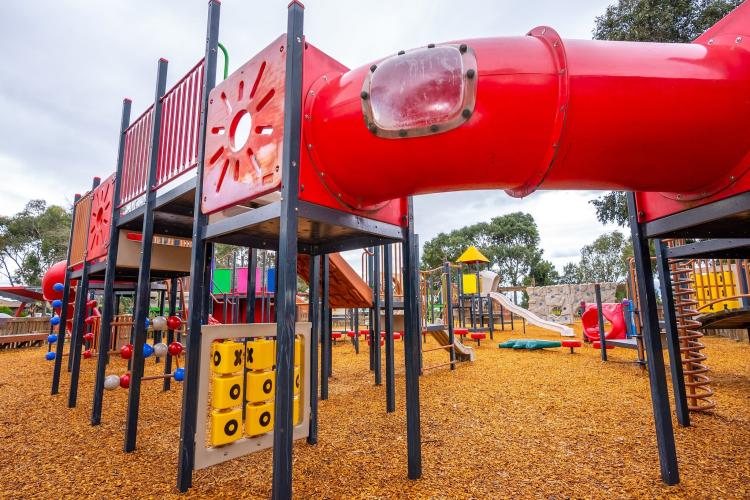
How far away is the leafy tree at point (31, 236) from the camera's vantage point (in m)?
30.9

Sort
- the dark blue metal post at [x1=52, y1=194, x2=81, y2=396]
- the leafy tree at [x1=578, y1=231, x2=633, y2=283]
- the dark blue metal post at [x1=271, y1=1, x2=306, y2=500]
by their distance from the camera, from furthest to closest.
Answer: the leafy tree at [x1=578, y1=231, x2=633, y2=283]
the dark blue metal post at [x1=52, y1=194, x2=81, y2=396]
the dark blue metal post at [x1=271, y1=1, x2=306, y2=500]

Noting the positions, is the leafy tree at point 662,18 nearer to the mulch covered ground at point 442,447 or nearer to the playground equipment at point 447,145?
the mulch covered ground at point 442,447

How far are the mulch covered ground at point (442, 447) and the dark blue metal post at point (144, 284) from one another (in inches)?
12.9

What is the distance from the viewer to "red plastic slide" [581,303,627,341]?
9.50 metres

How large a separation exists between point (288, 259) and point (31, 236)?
40566mm

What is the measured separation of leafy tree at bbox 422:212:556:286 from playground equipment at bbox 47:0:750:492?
35932mm

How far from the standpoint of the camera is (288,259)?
7.16 ft

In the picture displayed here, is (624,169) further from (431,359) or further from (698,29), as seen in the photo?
(698,29)

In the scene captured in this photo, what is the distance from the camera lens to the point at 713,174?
78.3 inches

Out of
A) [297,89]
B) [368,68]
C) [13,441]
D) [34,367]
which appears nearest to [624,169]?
[368,68]

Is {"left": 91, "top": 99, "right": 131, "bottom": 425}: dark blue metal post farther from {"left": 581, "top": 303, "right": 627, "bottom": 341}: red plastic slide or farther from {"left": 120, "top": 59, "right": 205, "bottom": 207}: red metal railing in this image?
{"left": 581, "top": 303, "right": 627, "bottom": 341}: red plastic slide

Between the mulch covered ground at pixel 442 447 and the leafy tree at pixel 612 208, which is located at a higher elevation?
the leafy tree at pixel 612 208

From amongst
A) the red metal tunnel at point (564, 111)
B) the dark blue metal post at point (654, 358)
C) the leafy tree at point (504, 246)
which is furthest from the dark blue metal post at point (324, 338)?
the leafy tree at point (504, 246)

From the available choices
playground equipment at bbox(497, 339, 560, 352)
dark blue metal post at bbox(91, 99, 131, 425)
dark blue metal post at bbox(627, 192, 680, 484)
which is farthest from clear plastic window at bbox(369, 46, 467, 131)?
playground equipment at bbox(497, 339, 560, 352)
